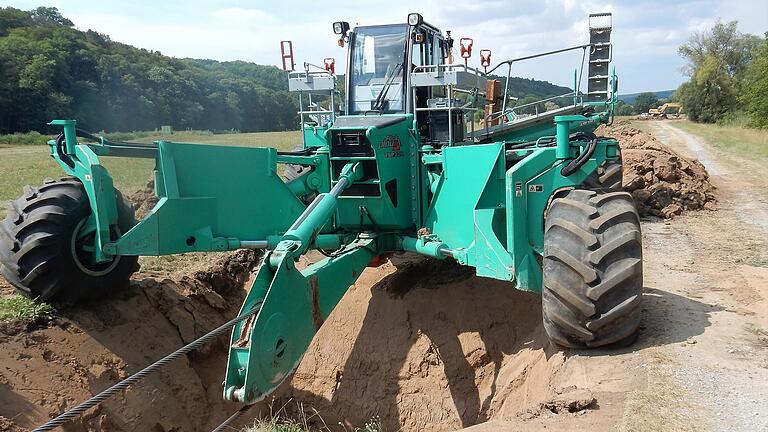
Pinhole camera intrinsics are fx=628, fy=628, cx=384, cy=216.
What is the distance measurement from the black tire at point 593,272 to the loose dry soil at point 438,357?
0.21 metres

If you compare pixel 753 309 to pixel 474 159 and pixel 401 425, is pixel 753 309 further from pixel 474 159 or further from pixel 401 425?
pixel 401 425

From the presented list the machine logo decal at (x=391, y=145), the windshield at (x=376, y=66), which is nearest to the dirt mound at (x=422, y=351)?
the machine logo decal at (x=391, y=145)

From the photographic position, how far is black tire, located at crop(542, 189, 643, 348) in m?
4.15

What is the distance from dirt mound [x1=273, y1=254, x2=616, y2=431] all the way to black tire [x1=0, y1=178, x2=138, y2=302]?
2572 mm

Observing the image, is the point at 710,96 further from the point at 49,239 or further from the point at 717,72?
the point at 49,239

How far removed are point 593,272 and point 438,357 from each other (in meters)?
2.69

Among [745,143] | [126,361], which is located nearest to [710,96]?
[745,143]

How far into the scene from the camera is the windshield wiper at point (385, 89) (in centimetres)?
699

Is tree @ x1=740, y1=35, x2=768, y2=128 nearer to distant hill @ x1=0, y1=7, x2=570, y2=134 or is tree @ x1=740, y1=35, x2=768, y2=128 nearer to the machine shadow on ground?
distant hill @ x1=0, y1=7, x2=570, y2=134

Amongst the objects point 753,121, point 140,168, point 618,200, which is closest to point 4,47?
point 140,168

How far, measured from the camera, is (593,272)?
4.13 metres

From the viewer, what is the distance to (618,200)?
447 cm

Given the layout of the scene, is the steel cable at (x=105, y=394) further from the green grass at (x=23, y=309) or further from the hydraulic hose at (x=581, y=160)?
the green grass at (x=23, y=309)

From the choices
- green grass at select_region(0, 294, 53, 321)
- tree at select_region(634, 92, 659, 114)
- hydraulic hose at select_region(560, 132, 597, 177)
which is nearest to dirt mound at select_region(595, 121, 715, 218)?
hydraulic hose at select_region(560, 132, 597, 177)
